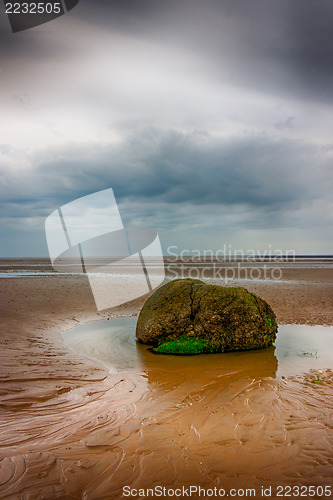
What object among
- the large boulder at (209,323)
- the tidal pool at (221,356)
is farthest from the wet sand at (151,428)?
the large boulder at (209,323)

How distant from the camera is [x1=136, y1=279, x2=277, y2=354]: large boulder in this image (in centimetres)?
755

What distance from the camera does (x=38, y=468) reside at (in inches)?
124

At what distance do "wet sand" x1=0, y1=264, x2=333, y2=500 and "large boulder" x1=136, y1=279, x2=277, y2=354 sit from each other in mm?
1068

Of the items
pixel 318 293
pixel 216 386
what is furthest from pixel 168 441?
pixel 318 293

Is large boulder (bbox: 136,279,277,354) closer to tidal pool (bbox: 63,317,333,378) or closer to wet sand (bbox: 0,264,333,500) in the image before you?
tidal pool (bbox: 63,317,333,378)

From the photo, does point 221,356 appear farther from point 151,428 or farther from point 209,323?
point 151,428

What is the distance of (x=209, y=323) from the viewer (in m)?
7.61

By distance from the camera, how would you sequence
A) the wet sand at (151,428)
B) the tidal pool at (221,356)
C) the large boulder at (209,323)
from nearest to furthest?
the wet sand at (151,428) < the tidal pool at (221,356) < the large boulder at (209,323)

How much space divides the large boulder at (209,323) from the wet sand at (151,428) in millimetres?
1068

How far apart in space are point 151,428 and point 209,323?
3.86 metres

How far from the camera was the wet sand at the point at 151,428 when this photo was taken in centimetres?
303

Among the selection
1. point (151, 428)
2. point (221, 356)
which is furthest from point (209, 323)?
point (151, 428)

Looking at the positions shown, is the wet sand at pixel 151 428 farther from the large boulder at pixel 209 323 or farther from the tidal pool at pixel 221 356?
the large boulder at pixel 209 323

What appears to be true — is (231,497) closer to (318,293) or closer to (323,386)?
(323,386)
